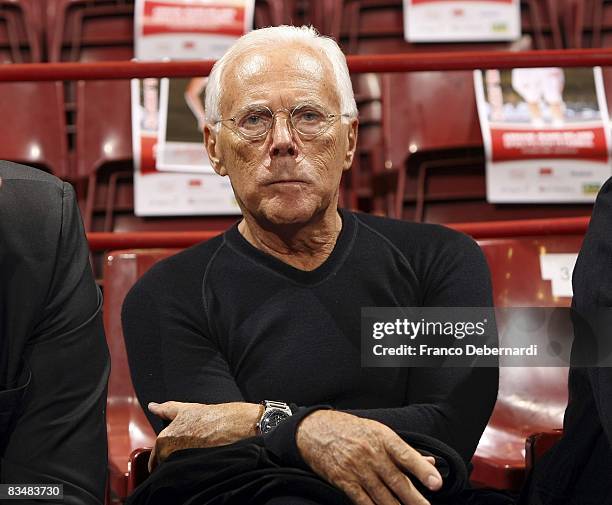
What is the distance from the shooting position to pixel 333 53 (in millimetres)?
1256

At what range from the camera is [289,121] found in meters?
1.22

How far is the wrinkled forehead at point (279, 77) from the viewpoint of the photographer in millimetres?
1209

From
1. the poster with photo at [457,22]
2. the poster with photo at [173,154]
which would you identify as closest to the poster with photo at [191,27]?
the poster with photo at [173,154]

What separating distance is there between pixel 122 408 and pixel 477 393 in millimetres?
599

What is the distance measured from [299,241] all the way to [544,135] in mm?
1030

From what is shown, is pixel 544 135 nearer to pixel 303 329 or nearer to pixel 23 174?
pixel 303 329

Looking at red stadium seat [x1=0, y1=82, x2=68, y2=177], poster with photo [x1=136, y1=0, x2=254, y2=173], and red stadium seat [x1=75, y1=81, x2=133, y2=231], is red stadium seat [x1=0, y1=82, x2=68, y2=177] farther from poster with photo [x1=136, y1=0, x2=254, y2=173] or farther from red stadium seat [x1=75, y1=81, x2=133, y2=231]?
poster with photo [x1=136, y1=0, x2=254, y2=173]

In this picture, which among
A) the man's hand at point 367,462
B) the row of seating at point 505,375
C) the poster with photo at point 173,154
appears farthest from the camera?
the poster with photo at point 173,154

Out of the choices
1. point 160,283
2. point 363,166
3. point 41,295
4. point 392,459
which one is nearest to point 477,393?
point 392,459

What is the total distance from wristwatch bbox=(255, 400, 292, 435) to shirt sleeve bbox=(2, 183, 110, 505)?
0.68ft

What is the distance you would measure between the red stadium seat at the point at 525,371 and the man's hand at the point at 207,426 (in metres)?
0.54

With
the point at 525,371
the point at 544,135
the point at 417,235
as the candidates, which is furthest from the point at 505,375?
the point at 544,135

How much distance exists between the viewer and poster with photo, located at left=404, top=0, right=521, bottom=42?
8.02ft

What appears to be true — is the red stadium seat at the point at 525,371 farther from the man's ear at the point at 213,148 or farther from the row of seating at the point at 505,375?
the man's ear at the point at 213,148
